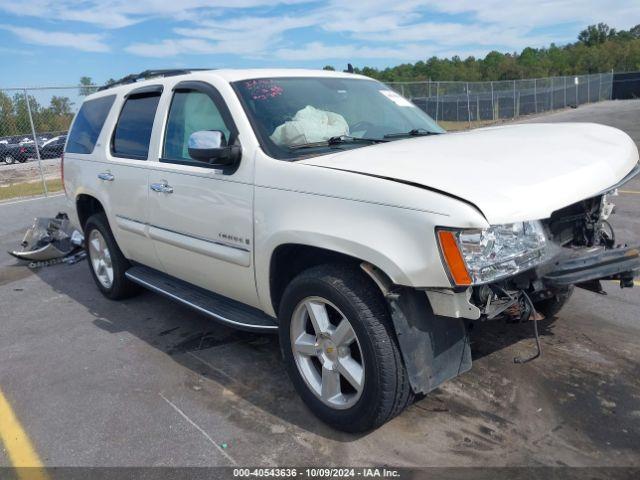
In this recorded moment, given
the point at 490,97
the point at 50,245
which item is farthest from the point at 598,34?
the point at 50,245

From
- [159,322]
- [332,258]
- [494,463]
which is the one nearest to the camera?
[494,463]

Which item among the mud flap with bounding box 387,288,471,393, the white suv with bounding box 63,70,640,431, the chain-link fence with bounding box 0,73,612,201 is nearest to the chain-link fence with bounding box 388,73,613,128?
the chain-link fence with bounding box 0,73,612,201

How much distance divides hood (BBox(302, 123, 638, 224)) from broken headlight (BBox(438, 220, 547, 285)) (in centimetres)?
8

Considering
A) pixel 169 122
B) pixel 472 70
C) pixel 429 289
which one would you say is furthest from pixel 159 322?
pixel 472 70

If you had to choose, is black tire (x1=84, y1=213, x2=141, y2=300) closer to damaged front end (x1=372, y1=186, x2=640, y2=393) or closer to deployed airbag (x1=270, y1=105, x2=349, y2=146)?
deployed airbag (x1=270, y1=105, x2=349, y2=146)

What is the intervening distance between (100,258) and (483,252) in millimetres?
4262

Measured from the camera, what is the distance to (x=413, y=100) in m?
24.3

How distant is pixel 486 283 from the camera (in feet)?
8.18

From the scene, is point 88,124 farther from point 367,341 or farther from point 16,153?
point 16,153

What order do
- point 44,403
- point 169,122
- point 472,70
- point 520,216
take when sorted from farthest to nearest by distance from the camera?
1. point 472,70
2. point 169,122
3. point 44,403
4. point 520,216

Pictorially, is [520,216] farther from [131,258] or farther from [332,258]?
[131,258]

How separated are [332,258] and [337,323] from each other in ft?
1.21

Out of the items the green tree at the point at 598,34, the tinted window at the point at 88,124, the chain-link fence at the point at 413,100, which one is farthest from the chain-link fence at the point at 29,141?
the green tree at the point at 598,34

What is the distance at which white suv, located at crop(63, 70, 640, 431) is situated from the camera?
2.57m
